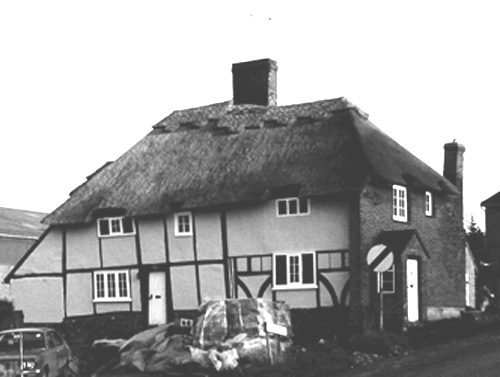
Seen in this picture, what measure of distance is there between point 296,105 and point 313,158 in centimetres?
388

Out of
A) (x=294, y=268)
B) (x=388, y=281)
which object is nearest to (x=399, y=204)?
(x=388, y=281)

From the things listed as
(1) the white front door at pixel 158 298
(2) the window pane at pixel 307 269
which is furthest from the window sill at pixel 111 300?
(2) the window pane at pixel 307 269

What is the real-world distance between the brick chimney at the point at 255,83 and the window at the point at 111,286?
27.1 feet

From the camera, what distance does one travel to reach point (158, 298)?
124 feet

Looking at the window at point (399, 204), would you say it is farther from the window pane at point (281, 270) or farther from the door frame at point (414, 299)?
the window pane at point (281, 270)

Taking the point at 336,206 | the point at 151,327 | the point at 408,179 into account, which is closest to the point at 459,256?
the point at 408,179

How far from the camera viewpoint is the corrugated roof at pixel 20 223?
55094 millimetres

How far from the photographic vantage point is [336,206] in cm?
3419

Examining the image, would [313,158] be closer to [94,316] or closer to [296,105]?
[296,105]

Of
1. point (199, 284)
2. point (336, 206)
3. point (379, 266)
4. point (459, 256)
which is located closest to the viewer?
point (379, 266)

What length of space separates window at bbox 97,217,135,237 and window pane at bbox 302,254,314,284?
24.3 ft

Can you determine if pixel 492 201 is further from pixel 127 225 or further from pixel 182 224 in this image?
pixel 127 225

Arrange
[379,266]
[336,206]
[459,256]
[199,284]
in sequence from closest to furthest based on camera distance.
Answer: [379,266], [336,206], [199,284], [459,256]

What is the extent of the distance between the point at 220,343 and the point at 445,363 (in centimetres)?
713
